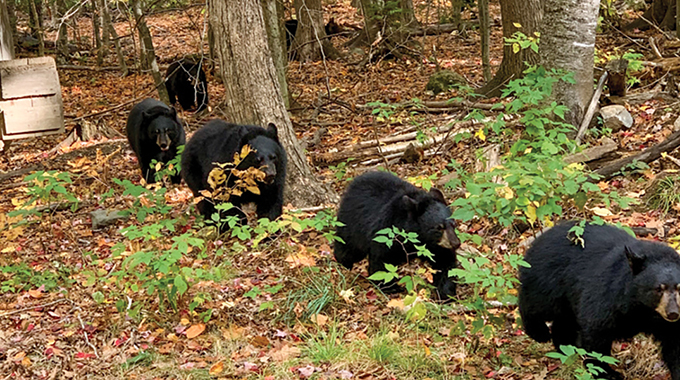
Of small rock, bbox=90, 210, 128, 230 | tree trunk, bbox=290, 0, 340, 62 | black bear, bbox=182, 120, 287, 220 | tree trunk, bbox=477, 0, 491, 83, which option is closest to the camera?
black bear, bbox=182, 120, 287, 220

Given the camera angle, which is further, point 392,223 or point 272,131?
point 272,131

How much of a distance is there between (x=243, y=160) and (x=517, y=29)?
19.3ft

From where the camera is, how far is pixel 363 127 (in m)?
11.8

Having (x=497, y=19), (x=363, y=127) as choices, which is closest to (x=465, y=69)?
(x=363, y=127)

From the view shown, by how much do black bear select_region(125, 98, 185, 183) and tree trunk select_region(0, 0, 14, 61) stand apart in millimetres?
8161

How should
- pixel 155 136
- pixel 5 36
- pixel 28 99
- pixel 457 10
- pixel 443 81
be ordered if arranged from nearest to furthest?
pixel 28 99 → pixel 5 36 → pixel 155 136 → pixel 443 81 → pixel 457 10

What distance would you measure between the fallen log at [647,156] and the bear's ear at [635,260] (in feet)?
10.5

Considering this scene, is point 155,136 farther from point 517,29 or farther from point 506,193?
point 506,193

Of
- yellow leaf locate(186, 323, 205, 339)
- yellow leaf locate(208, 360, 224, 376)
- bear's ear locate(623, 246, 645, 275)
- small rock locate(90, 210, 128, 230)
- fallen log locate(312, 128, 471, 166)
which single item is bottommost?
yellow leaf locate(208, 360, 224, 376)

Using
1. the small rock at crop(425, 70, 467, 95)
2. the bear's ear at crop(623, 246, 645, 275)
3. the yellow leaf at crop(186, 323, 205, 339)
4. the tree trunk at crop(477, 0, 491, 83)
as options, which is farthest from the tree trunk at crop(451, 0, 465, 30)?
the bear's ear at crop(623, 246, 645, 275)

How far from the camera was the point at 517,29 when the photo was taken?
11.3 metres

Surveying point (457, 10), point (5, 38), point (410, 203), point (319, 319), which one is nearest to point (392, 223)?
point (410, 203)

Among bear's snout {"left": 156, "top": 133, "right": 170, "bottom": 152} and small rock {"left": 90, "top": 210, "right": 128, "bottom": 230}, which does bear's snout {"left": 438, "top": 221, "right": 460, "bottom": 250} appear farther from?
bear's snout {"left": 156, "top": 133, "right": 170, "bottom": 152}

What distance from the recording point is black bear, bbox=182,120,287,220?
7.38 m
